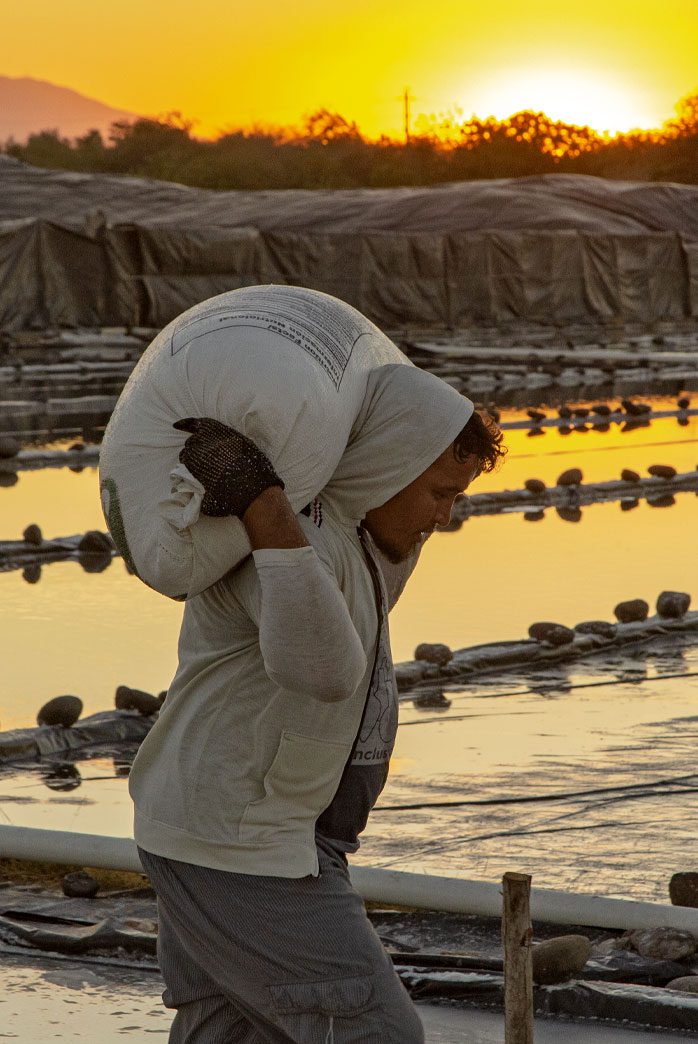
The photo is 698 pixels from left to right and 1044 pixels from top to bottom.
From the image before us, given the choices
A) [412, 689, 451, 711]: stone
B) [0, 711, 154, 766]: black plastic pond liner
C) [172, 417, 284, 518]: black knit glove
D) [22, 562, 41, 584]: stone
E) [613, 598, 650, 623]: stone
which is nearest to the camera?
[172, 417, 284, 518]: black knit glove

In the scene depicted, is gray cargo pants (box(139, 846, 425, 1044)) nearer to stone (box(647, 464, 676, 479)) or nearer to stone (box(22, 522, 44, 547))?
stone (box(22, 522, 44, 547))

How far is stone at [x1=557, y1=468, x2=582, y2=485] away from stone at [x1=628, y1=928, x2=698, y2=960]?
25.5ft

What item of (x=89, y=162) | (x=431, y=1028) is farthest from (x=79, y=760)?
(x=89, y=162)

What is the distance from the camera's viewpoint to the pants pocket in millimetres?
2295

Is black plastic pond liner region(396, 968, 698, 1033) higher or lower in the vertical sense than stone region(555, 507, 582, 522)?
lower

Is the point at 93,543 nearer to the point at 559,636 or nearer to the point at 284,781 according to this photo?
the point at 559,636

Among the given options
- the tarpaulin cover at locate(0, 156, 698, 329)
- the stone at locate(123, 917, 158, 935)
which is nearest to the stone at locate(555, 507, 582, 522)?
the stone at locate(123, 917, 158, 935)

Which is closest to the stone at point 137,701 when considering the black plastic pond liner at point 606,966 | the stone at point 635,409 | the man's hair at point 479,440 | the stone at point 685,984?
the black plastic pond liner at point 606,966

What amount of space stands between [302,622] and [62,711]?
3.71 metres

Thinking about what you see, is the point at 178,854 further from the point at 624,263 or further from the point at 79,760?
the point at 624,263

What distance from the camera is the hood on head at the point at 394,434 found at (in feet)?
7.66

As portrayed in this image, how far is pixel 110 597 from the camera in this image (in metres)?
8.28

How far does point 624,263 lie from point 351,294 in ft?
19.1

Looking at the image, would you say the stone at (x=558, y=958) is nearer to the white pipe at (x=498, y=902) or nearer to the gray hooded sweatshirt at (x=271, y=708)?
the white pipe at (x=498, y=902)
